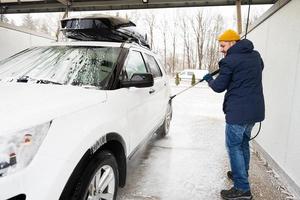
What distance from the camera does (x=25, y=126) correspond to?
1.59 meters

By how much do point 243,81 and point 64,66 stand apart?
1.97 meters

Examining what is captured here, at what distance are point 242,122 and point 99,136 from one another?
170cm

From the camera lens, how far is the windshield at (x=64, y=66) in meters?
2.70

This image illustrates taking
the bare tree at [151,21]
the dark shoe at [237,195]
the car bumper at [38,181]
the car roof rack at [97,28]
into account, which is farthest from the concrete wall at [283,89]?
the bare tree at [151,21]

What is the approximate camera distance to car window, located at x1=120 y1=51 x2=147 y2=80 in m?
3.09

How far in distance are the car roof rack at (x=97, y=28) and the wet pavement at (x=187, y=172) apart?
6.42 ft

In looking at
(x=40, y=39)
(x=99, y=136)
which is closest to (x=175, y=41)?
(x=40, y=39)

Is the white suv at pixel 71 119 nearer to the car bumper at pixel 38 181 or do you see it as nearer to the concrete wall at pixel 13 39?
the car bumper at pixel 38 181

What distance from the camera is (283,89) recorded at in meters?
4.01

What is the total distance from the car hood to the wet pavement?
1563 mm

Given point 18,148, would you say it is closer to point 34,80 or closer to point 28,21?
point 34,80

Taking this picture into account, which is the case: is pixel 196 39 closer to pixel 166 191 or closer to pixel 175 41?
pixel 175 41

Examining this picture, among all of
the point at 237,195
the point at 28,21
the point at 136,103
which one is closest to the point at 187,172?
the point at 237,195

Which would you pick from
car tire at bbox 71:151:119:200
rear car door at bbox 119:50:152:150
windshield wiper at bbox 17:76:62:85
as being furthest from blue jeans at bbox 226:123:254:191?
windshield wiper at bbox 17:76:62:85
